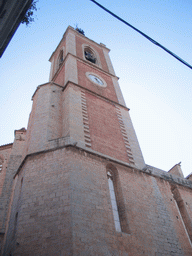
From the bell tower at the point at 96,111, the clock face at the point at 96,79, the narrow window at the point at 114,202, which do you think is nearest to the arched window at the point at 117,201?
the narrow window at the point at 114,202

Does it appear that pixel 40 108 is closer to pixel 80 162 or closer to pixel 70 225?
pixel 80 162

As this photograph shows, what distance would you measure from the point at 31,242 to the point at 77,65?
40.1 feet

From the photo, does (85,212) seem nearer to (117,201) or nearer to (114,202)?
(114,202)

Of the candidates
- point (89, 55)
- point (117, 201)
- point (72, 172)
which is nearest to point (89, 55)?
point (89, 55)

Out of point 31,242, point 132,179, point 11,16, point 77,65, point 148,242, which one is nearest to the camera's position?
point 11,16

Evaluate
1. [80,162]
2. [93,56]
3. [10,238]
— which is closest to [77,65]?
[93,56]

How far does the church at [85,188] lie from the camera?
23.2ft

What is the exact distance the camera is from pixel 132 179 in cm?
1023

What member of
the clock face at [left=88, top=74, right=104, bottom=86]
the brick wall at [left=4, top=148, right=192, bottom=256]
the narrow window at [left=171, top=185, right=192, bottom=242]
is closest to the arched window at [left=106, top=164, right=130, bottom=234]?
the brick wall at [left=4, top=148, right=192, bottom=256]

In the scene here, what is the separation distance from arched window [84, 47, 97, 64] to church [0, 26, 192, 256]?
5410 millimetres

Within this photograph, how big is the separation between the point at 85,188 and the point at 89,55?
14.6 meters

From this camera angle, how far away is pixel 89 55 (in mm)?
20391

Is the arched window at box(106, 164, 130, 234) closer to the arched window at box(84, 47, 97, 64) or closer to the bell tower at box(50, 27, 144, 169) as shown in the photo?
the bell tower at box(50, 27, 144, 169)

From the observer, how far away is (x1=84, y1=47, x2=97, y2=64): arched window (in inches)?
787
